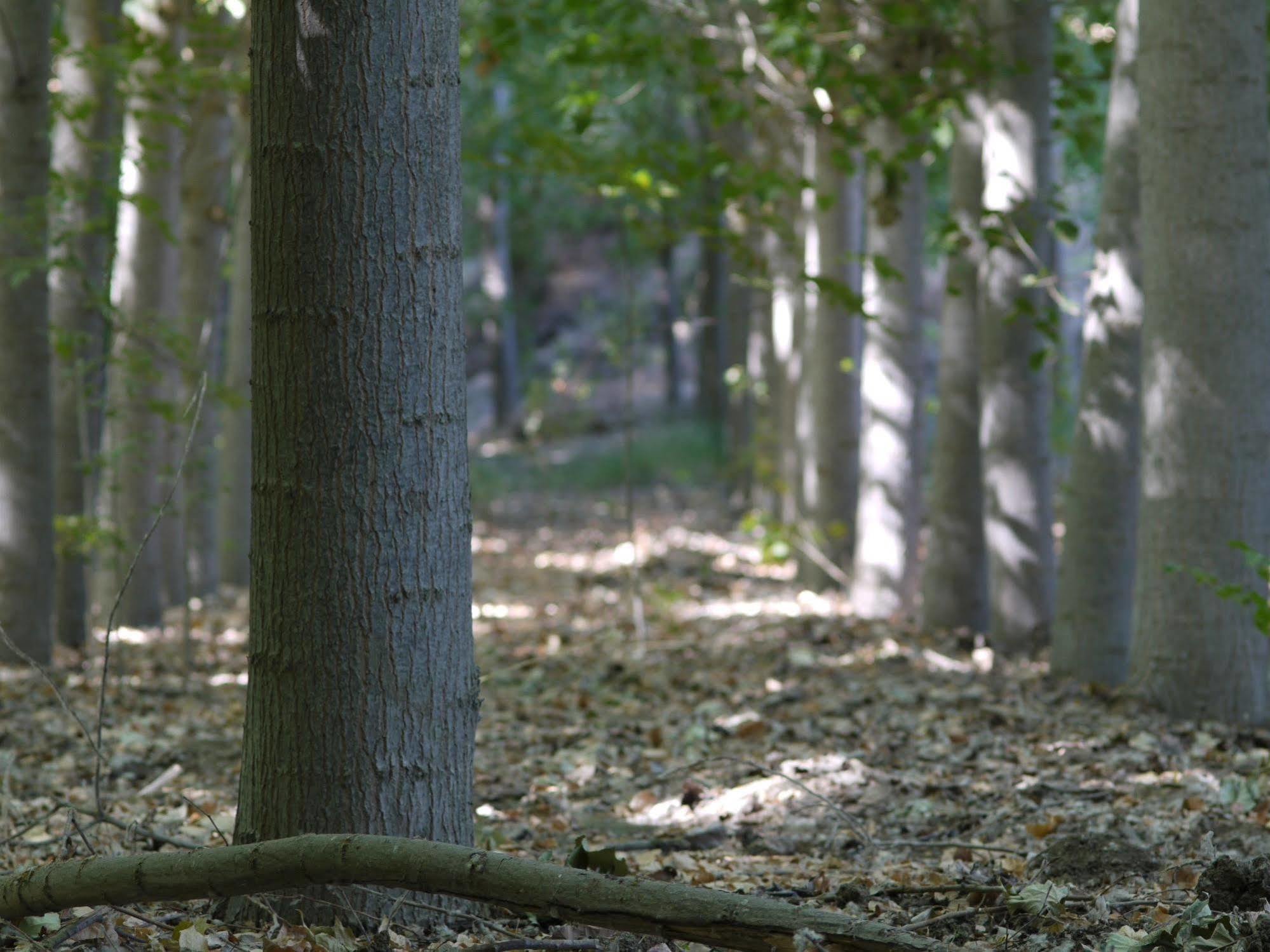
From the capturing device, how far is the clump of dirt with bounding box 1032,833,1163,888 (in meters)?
3.23

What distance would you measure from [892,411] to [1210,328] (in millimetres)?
3987

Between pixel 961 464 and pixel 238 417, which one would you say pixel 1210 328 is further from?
pixel 238 417

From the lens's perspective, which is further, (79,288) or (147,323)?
(79,288)

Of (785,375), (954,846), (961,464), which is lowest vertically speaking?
(954,846)

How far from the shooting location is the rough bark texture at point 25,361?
6.57 metres

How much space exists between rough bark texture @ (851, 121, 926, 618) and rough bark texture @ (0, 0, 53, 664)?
5.53 meters

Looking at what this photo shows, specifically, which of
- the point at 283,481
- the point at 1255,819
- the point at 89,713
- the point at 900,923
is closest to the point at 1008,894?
the point at 900,923

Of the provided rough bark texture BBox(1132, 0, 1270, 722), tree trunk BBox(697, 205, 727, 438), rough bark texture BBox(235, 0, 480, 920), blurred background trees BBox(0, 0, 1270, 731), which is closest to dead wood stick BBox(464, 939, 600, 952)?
rough bark texture BBox(235, 0, 480, 920)

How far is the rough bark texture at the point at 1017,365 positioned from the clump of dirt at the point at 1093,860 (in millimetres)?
4092

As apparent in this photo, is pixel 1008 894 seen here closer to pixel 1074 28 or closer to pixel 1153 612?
pixel 1153 612

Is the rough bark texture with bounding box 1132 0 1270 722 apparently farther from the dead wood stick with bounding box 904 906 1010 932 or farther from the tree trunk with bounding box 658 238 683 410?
the tree trunk with bounding box 658 238 683 410

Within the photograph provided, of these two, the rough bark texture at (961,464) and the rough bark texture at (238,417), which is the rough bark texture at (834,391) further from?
the rough bark texture at (238,417)

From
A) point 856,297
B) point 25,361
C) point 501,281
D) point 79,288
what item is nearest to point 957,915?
point 856,297

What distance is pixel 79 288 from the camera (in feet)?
25.1
